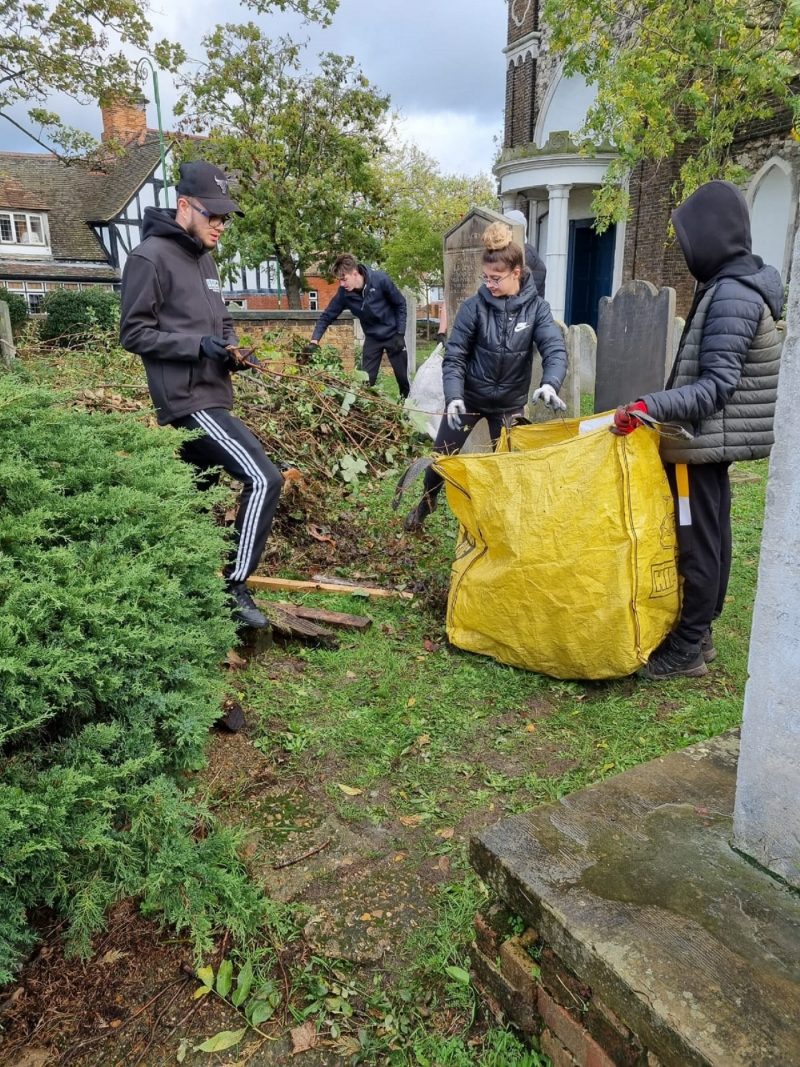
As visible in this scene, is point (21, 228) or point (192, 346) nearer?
point (192, 346)

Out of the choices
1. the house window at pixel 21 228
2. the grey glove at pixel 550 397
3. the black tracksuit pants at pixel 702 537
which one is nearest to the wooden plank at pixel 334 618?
the grey glove at pixel 550 397

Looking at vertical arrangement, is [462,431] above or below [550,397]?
below

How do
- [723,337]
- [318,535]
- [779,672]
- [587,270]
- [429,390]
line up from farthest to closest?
[587,270] → [429,390] → [318,535] → [723,337] → [779,672]

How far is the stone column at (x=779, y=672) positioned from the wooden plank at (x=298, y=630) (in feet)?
8.41

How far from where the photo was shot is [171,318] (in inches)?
144

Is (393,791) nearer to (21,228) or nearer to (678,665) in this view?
(678,665)

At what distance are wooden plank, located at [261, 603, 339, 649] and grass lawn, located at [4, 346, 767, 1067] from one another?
0.06 metres

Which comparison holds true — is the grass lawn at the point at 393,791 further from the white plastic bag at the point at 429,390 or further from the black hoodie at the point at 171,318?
the white plastic bag at the point at 429,390

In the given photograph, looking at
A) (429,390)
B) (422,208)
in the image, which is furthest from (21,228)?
(429,390)

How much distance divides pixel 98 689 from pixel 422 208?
39.3m

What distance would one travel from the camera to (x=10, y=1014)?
6.29ft

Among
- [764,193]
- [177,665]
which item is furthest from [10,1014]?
[764,193]

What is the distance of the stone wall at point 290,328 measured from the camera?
945cm

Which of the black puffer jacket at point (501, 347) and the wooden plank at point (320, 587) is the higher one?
the black puffer jacket at point (501, 347)
